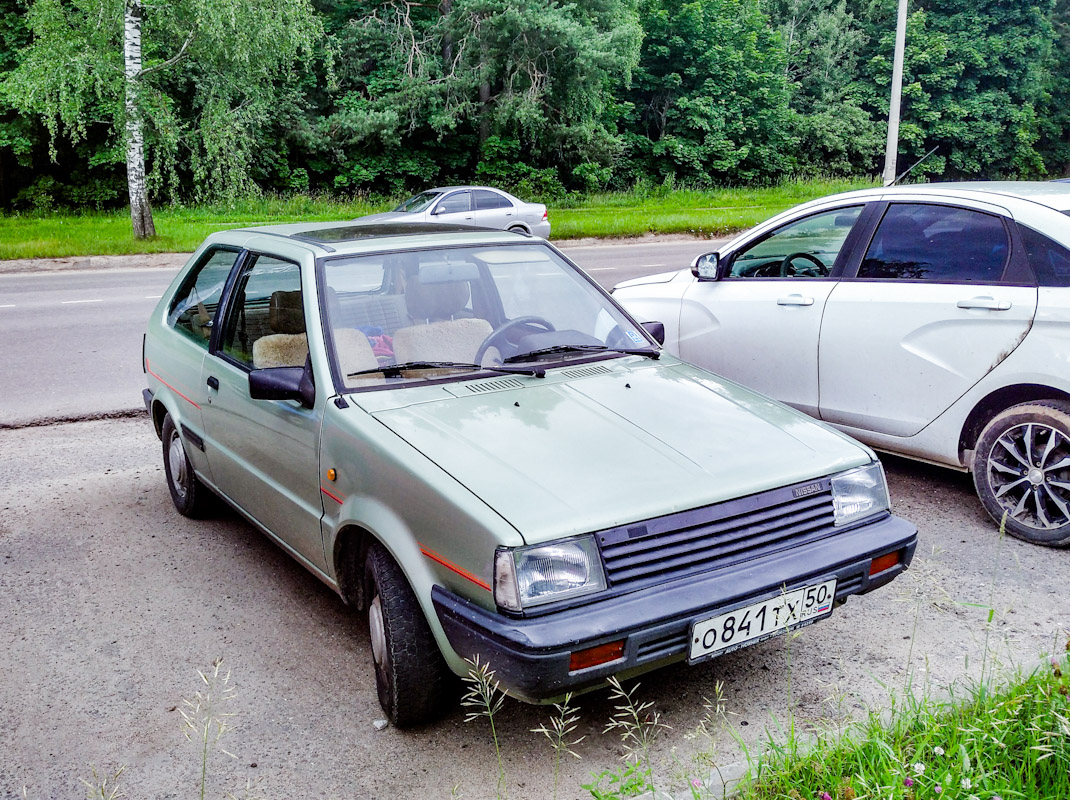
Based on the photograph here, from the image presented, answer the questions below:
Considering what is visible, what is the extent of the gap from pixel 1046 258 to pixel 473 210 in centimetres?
1591

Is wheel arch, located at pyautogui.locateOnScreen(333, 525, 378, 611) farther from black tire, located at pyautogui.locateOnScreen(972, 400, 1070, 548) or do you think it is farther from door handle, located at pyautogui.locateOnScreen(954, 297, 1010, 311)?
door handle, located at pyautogui.locateOnScreen(954, 297, 1010, 311)

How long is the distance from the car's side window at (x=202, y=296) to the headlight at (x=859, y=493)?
299 cm

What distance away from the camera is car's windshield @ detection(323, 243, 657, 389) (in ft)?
12.0

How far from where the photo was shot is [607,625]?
2619 mm

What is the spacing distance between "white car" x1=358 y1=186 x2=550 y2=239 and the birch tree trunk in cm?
458

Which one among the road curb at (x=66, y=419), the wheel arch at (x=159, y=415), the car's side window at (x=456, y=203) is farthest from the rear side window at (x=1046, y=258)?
the car's side window at (x=456, y=203)

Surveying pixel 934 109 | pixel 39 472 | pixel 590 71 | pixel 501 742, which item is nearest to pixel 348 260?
pixel 501 742

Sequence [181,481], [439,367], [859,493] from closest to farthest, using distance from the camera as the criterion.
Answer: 1. [859,493]
2. [439,367]
3. [181,481]

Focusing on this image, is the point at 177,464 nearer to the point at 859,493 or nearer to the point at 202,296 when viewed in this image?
the point at 202,296

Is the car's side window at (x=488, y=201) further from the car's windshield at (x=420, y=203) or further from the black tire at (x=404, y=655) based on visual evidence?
the black tire at (x=404, y=655)

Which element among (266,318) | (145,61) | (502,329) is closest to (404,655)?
(502,329)

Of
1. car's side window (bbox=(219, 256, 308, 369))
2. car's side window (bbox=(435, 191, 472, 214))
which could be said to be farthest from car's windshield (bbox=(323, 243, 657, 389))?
car's side window (bbox=(435, 191, 472, 214))

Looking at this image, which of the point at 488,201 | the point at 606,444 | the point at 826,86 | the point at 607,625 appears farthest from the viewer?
the point at 826,86

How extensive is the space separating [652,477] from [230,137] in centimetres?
1925
